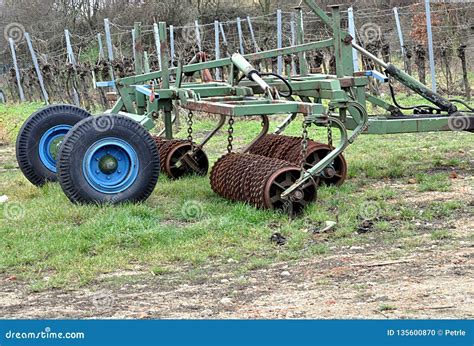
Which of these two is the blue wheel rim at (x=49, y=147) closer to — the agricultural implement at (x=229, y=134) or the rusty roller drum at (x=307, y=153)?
the agricultural implement at (x=229, y=134)

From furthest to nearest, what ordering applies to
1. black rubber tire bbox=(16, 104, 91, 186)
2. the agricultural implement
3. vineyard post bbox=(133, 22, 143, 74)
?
vineyard post bbox=(133, 22, 143, 74) → black rubber tire bbox=(16, 104, 91, 186) → the agricultural implement

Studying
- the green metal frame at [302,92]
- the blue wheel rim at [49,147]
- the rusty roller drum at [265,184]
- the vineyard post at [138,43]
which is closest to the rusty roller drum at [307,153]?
the green metal frame at [302,92]

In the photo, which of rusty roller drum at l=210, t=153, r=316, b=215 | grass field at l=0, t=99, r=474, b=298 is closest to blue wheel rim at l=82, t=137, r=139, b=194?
grass field at l=0, t=99, r=474, b=298

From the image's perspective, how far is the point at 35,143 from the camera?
311 inches

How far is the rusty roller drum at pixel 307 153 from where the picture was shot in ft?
24.0

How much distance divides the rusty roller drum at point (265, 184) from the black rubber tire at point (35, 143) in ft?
7.01

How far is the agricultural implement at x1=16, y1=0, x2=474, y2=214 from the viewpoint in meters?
6.33

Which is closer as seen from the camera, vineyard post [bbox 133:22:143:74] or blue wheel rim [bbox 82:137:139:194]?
blue wheel rim [bbox 82:137:139:194]

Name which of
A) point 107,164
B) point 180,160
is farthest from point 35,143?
point 107,164

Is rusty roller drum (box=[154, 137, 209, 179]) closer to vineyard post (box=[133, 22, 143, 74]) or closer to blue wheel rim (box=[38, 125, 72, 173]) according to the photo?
vineyard post (box=[133, 22, 143, 74])

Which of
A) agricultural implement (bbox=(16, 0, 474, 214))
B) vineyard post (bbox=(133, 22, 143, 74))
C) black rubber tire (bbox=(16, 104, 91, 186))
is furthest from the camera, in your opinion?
vineyard post (bbox=(133, 22, 143, 74))

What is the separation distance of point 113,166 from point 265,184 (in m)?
1.30
